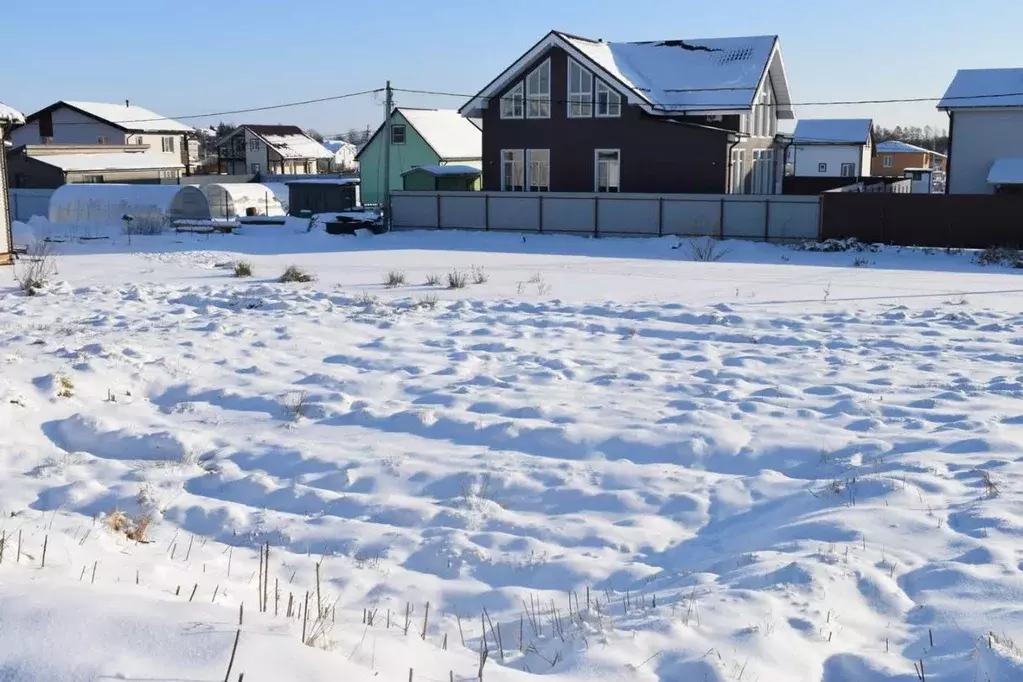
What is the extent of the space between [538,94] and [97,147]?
36.1m

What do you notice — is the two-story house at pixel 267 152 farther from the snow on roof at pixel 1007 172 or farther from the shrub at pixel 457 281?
the shrub at pixel 457 281

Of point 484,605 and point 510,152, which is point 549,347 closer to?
point 484,605

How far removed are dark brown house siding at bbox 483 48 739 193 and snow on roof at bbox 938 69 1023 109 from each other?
803cm

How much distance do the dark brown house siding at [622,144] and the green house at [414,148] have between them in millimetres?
17429

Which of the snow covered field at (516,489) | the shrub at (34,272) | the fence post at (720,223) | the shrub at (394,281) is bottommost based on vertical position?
the snow covered field at (516,489)

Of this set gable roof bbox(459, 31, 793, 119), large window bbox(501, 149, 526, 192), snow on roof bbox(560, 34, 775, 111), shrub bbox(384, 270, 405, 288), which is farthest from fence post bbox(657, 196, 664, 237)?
shrub bbox(384, 270, 405, 288)

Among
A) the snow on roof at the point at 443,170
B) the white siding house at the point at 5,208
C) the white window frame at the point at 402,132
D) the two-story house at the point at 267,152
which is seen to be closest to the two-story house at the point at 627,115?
the snow on roof at the point at 443,170

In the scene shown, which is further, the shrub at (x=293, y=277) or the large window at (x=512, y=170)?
the large window at (x=512, y=170)

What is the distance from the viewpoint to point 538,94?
126ft

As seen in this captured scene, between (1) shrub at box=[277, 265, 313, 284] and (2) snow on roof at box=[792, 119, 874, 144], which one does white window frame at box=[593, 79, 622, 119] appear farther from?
(2) snow on roof at box=[792, 119, 874, 144]

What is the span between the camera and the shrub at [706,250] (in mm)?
27344

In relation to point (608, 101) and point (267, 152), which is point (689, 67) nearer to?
point (608, 101)

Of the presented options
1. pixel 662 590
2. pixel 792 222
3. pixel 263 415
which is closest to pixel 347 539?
pixel 662 590

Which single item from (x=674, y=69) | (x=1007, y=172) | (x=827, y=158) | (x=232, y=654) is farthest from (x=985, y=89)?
(x=232, y=654)
